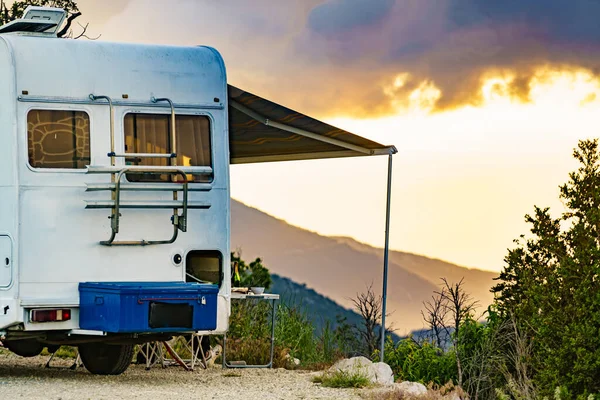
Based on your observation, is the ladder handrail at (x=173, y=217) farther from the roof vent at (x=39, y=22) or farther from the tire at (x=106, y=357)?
the roof vent at (x=39, y=22)

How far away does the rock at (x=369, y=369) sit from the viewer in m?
10.2

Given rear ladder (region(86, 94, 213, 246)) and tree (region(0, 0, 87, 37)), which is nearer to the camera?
rear ladder (region(86, 94, 213, 246))

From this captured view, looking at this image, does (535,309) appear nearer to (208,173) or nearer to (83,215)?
(208,173)

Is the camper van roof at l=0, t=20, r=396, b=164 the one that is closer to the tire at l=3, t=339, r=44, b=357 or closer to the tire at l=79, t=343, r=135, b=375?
the tire at l=79, t=343, r=135, b=375

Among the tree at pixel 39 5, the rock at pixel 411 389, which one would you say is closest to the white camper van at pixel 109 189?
the rock at pixel 411 389

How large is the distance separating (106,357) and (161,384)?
1018mm

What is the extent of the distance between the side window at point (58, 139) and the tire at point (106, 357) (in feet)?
6.51

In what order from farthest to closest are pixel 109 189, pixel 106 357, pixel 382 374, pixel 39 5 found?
1. pixel 39 5
2. pixel 106 357
3. pixel 382 374
4. pixel 109 189

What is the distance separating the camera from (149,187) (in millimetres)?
9609

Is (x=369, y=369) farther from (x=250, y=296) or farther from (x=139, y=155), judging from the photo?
(x=139, y=155)

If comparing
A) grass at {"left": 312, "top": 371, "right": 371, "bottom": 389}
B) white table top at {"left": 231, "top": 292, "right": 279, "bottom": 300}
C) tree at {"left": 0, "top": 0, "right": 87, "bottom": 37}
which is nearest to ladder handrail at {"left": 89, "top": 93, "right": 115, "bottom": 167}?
white table top at {"left": 231, "top": 292, "right": 279, "bottom": 300}

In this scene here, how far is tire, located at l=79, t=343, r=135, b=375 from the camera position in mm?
10461

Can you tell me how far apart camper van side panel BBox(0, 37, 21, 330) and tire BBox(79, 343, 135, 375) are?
1.48 m

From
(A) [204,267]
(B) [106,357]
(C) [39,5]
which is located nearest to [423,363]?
(A) [204,267]
